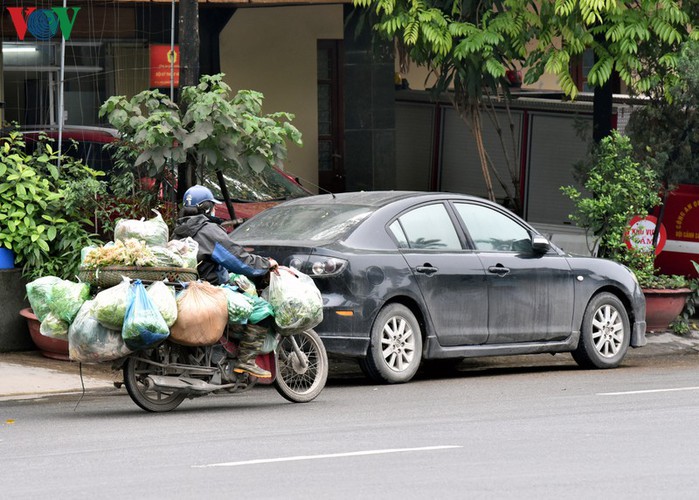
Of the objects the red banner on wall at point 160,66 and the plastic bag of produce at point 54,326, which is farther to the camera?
the red banner on wall at point 160,66

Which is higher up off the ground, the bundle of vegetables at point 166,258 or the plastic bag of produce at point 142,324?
the bundle of vegetables at point 166,258

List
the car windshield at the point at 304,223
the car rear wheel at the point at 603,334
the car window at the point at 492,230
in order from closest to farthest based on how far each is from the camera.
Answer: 1. the car windshield at the point at 304,223
2. the car window at the point at 492,230
3. the car rear wheel at the point at 603,334

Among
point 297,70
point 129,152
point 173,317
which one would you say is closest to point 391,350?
point 173,317

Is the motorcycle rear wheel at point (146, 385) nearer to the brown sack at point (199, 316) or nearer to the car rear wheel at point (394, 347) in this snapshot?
the brown sack at point (199, 316)

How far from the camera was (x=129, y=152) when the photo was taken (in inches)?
539

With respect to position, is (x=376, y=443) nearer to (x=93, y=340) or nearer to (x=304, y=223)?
(x=93, y=340)

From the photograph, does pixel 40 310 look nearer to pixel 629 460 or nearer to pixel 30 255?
pixel 30 255

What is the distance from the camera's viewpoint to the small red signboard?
15562mm

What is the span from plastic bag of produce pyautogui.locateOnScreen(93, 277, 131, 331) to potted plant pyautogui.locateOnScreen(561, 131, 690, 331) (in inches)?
270

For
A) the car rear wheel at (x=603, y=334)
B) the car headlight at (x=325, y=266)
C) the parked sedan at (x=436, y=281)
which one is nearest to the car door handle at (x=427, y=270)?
the parked sedan at (x=436, y=281)

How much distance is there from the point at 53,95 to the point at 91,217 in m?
2.87

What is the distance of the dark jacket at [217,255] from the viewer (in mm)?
10523

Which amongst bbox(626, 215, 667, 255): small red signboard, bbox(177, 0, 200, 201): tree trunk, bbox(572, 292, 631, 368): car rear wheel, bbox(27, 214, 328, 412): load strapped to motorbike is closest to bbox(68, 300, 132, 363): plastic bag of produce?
bbox(27, 214, 328, 412): load strapped to motorbike

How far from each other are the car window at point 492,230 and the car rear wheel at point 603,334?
1015 mm
